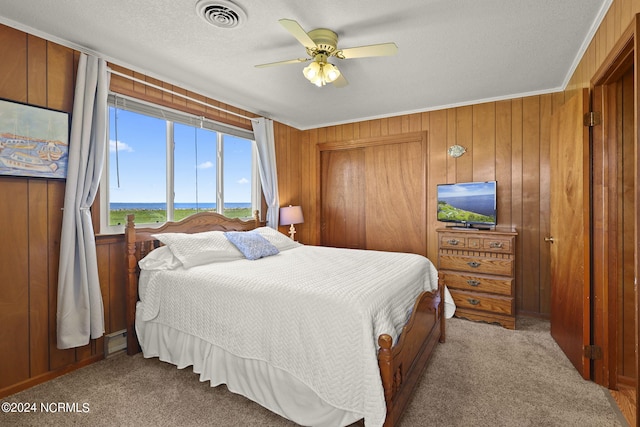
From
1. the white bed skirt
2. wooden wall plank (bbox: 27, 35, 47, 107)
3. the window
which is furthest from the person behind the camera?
the window

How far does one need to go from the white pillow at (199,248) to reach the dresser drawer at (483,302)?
245 centimetres

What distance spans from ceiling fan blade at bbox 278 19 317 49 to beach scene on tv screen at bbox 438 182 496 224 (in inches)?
100

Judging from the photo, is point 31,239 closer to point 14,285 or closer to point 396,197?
point 14,285

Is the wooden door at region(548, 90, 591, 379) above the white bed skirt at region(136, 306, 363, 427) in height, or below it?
above

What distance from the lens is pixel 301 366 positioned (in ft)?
5.68

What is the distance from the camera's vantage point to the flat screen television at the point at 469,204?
359 centimetres

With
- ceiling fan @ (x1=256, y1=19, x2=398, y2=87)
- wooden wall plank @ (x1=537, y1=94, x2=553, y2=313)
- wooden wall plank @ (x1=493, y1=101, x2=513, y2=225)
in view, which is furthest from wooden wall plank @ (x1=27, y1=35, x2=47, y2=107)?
wooden wall plank @ (x1=537, y1=94, x2=553, y2=313)

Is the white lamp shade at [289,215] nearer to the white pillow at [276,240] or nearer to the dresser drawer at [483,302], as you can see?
the white pillow at [276,240]

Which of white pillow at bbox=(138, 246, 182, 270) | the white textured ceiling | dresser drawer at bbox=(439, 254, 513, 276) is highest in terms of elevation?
the white textured ceiling

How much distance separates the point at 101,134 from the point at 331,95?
2343mm

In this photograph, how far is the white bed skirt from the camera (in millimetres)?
1709

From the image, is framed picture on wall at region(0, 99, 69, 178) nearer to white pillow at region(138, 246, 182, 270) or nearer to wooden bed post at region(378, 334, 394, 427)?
white pillow at region(138, 246, 182, 270)

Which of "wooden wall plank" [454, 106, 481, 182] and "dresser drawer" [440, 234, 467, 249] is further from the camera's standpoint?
"wooden wall plank" [454, 106, 481, 182]

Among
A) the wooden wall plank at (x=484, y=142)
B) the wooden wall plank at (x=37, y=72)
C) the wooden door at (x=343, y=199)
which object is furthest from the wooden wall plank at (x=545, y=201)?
the wooden wall plank at (x=37, y=72)
